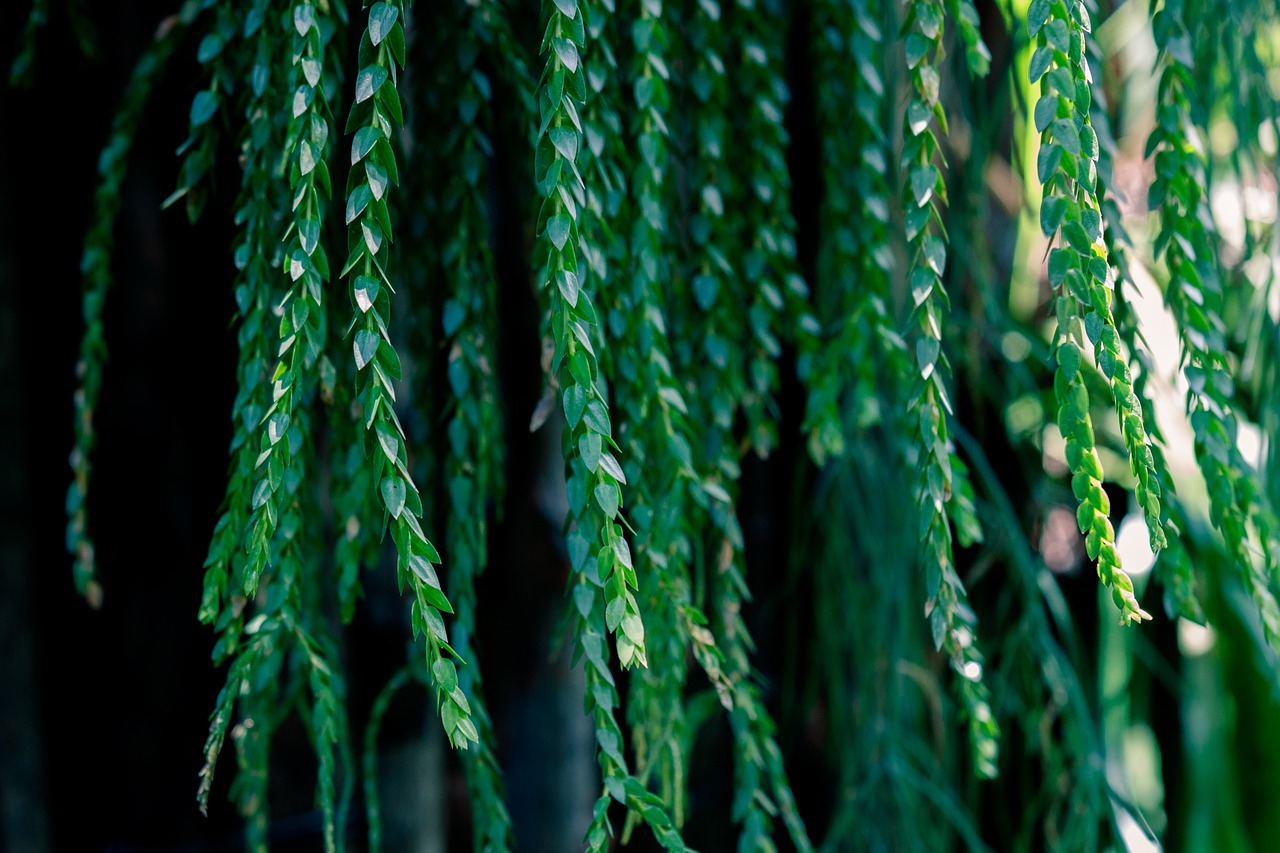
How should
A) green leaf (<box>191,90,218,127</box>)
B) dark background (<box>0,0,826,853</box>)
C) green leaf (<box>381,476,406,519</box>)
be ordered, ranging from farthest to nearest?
dark background (<box>0,0,826,853</box>), green leaf (<box>191,90,218,127</box>), green leaf (<box>381,476,406,519</box>)

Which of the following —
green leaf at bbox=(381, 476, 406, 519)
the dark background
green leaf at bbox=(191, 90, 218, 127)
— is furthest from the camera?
the dark background

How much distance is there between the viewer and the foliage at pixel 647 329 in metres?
0.45

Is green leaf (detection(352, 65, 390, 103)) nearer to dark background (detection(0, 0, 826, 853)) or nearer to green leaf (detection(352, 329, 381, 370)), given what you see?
green leaf (detection(352, 329, 381, 370))

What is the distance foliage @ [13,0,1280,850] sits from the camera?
1.48 feet

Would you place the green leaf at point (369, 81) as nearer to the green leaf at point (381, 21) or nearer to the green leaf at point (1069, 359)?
the green leaf at point (381, 21)

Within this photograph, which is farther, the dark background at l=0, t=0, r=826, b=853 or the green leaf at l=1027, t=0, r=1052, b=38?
the dark background at l=0, t=0, r=826, b=853

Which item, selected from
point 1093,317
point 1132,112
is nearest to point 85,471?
point 1093,317

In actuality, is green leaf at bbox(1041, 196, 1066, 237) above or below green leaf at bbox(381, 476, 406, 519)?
above

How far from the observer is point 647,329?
0.56m

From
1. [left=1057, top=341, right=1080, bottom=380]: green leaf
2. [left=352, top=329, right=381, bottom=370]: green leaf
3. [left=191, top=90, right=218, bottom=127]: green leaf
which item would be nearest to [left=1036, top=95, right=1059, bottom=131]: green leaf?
[left=1057, top=341, right=1080, bottom=380]: green leaf

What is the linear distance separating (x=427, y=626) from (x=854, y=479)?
0.61 meters

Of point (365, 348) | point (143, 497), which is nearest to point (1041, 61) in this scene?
point (365, 348)

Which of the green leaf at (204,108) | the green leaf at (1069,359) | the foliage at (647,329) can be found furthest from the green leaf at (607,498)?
the green leaf at (204,108)

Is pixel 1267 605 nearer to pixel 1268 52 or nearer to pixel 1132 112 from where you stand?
pixel 1268 52
